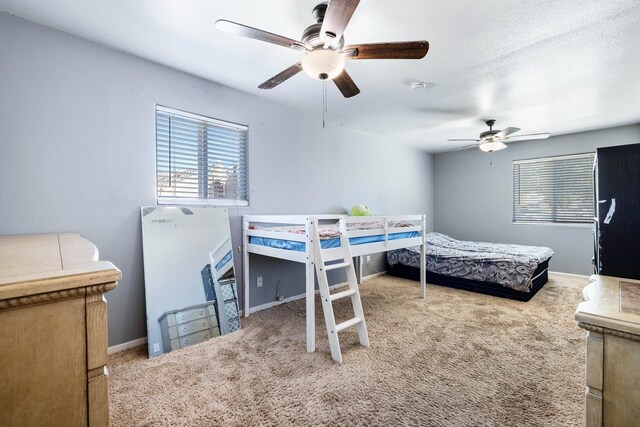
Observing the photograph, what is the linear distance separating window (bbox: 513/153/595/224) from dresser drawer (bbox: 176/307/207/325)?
511 cm

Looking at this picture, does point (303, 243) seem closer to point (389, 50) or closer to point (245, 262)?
point (245, 262)

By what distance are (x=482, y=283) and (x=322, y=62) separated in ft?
11.0

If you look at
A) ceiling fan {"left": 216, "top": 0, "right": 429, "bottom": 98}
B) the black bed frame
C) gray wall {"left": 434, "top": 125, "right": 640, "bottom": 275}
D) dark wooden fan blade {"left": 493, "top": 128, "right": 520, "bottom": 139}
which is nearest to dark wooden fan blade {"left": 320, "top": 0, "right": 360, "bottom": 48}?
ceiling fan {"left": 216, "top": 0, "right": 429, "bottom": 98}

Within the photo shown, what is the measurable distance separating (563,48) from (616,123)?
284 cm

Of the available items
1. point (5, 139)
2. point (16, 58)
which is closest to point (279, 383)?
point (5, 139)

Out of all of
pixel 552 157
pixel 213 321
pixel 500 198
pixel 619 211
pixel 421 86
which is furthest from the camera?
pixel 500 198

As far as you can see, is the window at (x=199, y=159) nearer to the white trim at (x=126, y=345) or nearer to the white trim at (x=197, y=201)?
the white trim at (x=197, y=201)

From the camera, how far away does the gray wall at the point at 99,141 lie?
1.81m

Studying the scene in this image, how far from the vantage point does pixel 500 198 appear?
5.00 m

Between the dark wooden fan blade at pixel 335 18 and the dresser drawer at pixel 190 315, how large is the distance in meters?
2.22

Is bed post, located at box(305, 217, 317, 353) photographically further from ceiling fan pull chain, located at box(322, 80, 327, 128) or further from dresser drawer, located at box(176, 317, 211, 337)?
ceiling fan pull chain, located at box(322, 80, 327, 128)

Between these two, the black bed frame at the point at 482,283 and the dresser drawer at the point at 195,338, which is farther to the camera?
the black bed frame at the point at 482,283

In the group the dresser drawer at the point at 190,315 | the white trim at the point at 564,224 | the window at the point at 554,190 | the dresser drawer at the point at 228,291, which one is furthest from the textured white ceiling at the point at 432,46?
the dresser drawer at the point at 190,315

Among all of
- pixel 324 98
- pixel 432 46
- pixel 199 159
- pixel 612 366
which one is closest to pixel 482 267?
pixel 432 46
